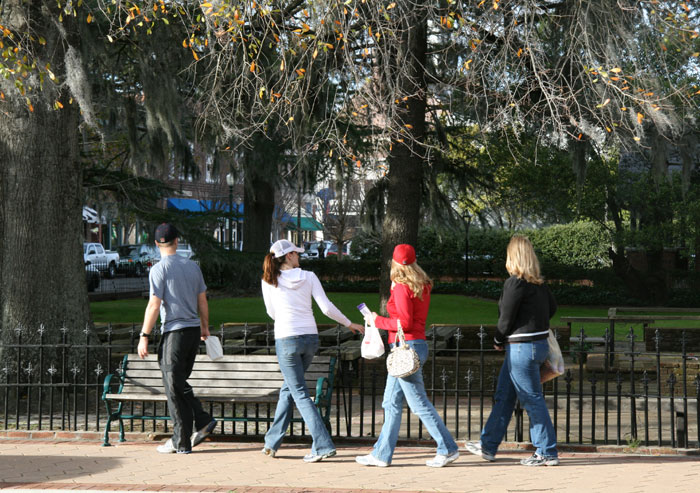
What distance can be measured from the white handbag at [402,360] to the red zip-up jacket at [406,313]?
55mm

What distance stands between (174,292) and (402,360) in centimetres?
192

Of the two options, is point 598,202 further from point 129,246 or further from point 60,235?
point 129,246

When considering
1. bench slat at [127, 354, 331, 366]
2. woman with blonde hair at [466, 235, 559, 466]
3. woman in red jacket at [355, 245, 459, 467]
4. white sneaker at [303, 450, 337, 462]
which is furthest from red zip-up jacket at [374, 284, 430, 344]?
bench slat at [127, 354, 331, 366]

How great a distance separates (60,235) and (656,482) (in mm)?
6562

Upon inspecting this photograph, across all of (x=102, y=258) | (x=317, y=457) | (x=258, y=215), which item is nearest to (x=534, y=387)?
(x=317, y=457)

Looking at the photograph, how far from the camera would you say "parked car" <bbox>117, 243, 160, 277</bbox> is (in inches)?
1474

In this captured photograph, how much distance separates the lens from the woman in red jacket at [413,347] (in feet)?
21.1

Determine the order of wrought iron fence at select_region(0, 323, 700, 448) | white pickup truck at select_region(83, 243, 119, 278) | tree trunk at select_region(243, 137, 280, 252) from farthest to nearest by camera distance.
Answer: white pickup truck at select_region(83, 243, 119, 278) → tree trunk at select_region(243, 137, 280, 252) → wrought iron fence at select_region(0, 323, 700, 448)

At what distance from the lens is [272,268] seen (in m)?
6.77

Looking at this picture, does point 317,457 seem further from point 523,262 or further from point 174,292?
point 523,262

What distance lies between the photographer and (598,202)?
2564 centimetres

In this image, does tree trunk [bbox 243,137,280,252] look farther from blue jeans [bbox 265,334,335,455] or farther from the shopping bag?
the shopping bag

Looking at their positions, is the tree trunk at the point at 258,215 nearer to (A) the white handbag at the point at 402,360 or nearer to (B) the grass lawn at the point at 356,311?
(B) the grass lawn at the point at 356,311

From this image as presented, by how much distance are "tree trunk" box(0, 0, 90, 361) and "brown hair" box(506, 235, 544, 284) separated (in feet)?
17.2
